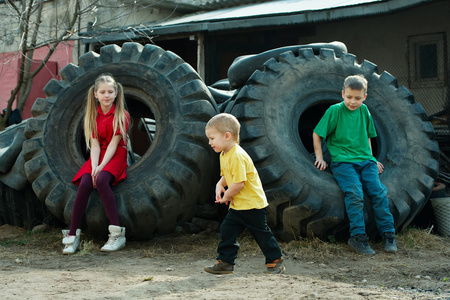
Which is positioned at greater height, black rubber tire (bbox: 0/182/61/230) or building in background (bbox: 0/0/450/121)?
building in background (bbox: 0/0/450/121)

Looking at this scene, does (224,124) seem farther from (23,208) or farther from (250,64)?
(23,208)

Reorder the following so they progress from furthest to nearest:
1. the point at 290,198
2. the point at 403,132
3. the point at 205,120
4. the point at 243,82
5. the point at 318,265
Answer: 1. the point at 243,82
2. the point at 403,132
3. the point at 205,120
4. the point at 290,198
5. the point at 318,265

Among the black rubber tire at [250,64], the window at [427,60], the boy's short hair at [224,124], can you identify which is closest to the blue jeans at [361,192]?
the boy's short hair at [224,124]

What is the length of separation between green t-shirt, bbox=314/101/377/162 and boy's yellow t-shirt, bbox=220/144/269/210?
1233mm

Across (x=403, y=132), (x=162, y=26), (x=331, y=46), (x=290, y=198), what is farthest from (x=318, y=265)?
(x=162, y=26)

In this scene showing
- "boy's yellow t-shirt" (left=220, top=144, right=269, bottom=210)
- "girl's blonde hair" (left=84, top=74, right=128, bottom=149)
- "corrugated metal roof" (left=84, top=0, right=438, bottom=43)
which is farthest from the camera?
"corrugated metal roof" (left=84, top=0, right=438, bottom=43)

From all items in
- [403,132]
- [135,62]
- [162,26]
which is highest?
[162,26]

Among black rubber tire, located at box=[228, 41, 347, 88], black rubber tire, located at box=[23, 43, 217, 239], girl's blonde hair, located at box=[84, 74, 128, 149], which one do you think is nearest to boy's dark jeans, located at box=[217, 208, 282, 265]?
black rubber tire, located at box=[23, 43, 217, 239]

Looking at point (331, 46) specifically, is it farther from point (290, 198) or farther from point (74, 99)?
point (74, 99)

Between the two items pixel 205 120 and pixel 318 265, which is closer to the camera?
pixel 318 265

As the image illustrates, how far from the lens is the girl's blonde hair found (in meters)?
4.68

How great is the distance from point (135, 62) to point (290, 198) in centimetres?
207

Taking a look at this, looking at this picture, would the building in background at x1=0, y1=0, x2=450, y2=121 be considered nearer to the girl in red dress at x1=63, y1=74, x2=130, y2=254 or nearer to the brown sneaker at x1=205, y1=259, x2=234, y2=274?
the girl in red dress at x1=63, y1=74, x2=130, y2=254

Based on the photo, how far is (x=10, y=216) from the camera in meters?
5.63
